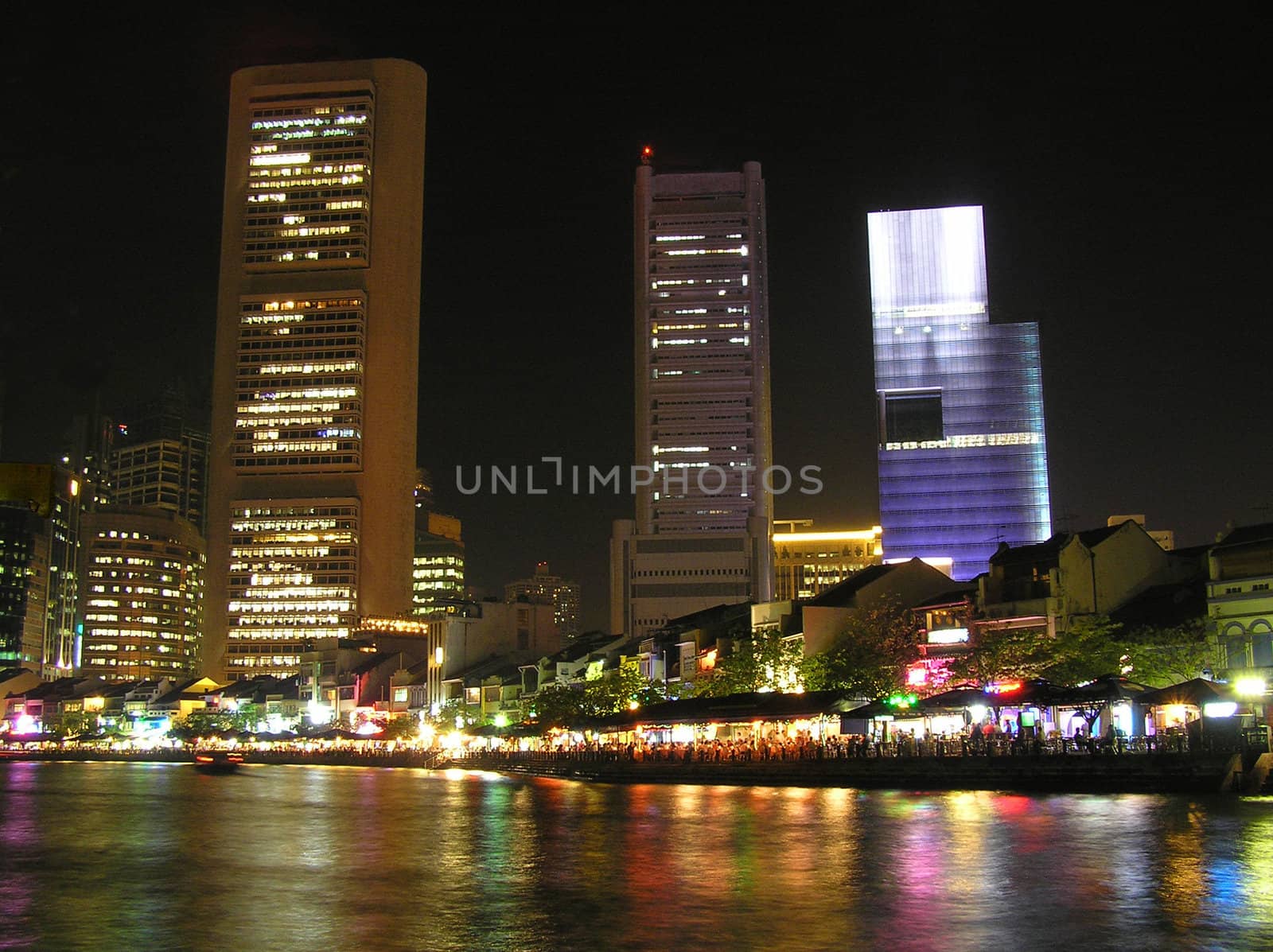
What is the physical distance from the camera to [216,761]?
118 m

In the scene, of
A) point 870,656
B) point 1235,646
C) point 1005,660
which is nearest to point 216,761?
point 870,656

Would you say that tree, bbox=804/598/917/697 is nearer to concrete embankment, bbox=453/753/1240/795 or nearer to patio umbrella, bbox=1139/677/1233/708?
concrete embankment, bbox=453/753/1240/795

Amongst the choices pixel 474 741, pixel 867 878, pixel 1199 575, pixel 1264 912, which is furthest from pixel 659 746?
pixel 1264 912

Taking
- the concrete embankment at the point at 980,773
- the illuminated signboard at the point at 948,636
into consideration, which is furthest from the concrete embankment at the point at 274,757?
the illuminated signboard at the point at 948,636

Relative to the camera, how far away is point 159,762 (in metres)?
147

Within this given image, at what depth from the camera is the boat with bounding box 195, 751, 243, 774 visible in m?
115

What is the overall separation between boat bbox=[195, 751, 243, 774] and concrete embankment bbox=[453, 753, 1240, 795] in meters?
48.4

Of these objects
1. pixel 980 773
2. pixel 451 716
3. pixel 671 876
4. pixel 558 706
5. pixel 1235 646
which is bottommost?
pixel 671 876

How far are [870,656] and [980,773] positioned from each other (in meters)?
24.0

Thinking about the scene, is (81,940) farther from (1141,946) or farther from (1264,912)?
(1264,912)

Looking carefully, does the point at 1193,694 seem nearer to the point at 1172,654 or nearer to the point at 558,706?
the point at 1172,654

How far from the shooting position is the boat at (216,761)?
115312mm

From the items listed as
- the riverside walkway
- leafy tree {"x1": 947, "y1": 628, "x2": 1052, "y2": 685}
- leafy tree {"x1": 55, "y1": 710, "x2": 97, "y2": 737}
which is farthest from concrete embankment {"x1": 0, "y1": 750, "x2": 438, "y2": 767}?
leafy tree {"x1": 947, "y1": 628, "x2": 1052, "y2": 685}

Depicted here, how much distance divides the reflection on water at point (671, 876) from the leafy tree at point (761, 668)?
104ft
